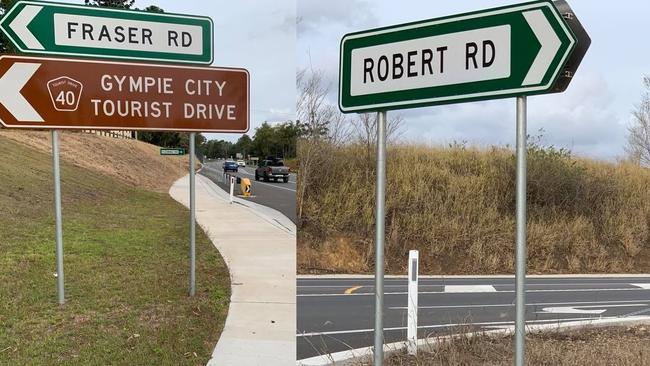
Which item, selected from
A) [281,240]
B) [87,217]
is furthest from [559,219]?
[87,217]

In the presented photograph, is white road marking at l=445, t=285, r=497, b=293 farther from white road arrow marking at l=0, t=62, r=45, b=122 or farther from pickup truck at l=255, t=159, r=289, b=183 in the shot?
white road arrow marking at l=0, t=62, r=45, b=122

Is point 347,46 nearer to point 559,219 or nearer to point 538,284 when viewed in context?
point 538,284

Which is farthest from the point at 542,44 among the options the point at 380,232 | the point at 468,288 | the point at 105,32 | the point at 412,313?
the point at 468,288

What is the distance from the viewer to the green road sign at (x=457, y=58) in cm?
216

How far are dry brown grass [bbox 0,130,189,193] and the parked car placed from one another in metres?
3.36

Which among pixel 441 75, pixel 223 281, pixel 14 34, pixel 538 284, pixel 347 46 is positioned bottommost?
pixel 538 284

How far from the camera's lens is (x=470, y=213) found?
63.3ft

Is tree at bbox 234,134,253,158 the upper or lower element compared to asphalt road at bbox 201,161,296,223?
upper

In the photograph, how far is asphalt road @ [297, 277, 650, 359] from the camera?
6.57 metres

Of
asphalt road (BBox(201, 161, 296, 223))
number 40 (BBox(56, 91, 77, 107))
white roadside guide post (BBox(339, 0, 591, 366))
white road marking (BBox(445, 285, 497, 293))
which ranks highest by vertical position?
number 40 (BBox(56, 91, 77, 107))

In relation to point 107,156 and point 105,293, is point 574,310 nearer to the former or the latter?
point 105,293

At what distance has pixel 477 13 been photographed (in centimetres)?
231

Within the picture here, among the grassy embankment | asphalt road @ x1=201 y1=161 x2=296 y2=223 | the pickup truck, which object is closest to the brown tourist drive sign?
the pickup truck

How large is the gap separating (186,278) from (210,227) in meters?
6.38
